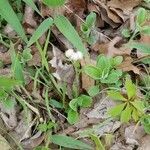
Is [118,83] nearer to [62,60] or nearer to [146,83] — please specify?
Answer: [146,83]

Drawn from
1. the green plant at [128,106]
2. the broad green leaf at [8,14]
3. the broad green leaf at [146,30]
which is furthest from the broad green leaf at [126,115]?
the broad green leaf at [8,14]

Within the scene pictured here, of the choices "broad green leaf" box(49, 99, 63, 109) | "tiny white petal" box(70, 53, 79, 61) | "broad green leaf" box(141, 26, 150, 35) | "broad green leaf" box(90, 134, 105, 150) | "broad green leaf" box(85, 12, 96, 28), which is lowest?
"broad green leaf" box(90, 134, 105, 150)

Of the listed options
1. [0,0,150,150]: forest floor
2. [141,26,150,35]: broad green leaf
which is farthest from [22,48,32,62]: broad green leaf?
[141,26,150,35]: broad green leaf

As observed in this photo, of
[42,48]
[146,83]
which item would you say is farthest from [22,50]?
[146,83]

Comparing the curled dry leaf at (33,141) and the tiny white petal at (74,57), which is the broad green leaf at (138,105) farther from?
the curled dry leaf at (33,141)

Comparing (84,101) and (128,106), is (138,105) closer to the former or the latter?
(128,106)

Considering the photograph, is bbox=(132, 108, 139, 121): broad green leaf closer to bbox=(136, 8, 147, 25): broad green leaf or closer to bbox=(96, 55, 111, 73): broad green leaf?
bbox=(96, 55, 111, 73): broad green leaf
